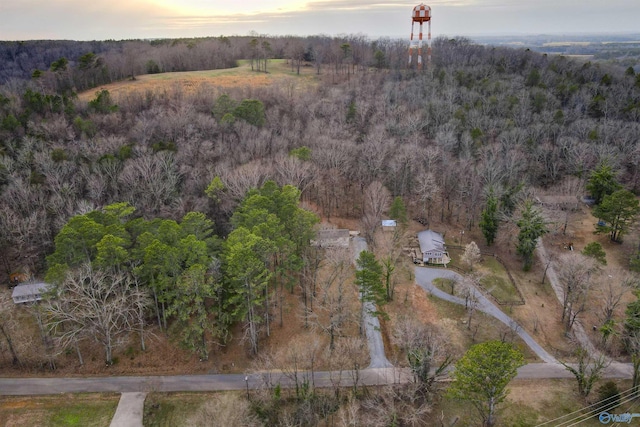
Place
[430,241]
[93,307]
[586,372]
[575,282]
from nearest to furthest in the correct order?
[93,307] → [586,372] → [575,282] → [430,241]

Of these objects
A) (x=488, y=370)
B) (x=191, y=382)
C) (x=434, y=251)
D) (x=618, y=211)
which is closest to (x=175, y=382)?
(x=191, y=382)

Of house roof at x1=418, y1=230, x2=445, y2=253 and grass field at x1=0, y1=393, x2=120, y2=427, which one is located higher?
house roof at x1=418, y1=230, x2=445, y2=253

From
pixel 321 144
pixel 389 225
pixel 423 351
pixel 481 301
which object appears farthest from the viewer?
pixel 321 144

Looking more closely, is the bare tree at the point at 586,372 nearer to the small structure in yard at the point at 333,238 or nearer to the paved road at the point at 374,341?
the paved road at the point at 374,341

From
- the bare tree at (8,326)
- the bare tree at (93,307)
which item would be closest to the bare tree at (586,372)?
the bare tree at (93,307)

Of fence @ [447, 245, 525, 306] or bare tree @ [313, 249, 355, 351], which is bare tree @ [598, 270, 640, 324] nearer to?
fence @ [447, 245, 525, 306]

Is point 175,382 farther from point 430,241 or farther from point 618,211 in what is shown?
point 618,211

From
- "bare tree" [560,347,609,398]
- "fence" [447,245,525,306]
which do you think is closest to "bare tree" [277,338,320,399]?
"bare tree" [560,347,609,398]
